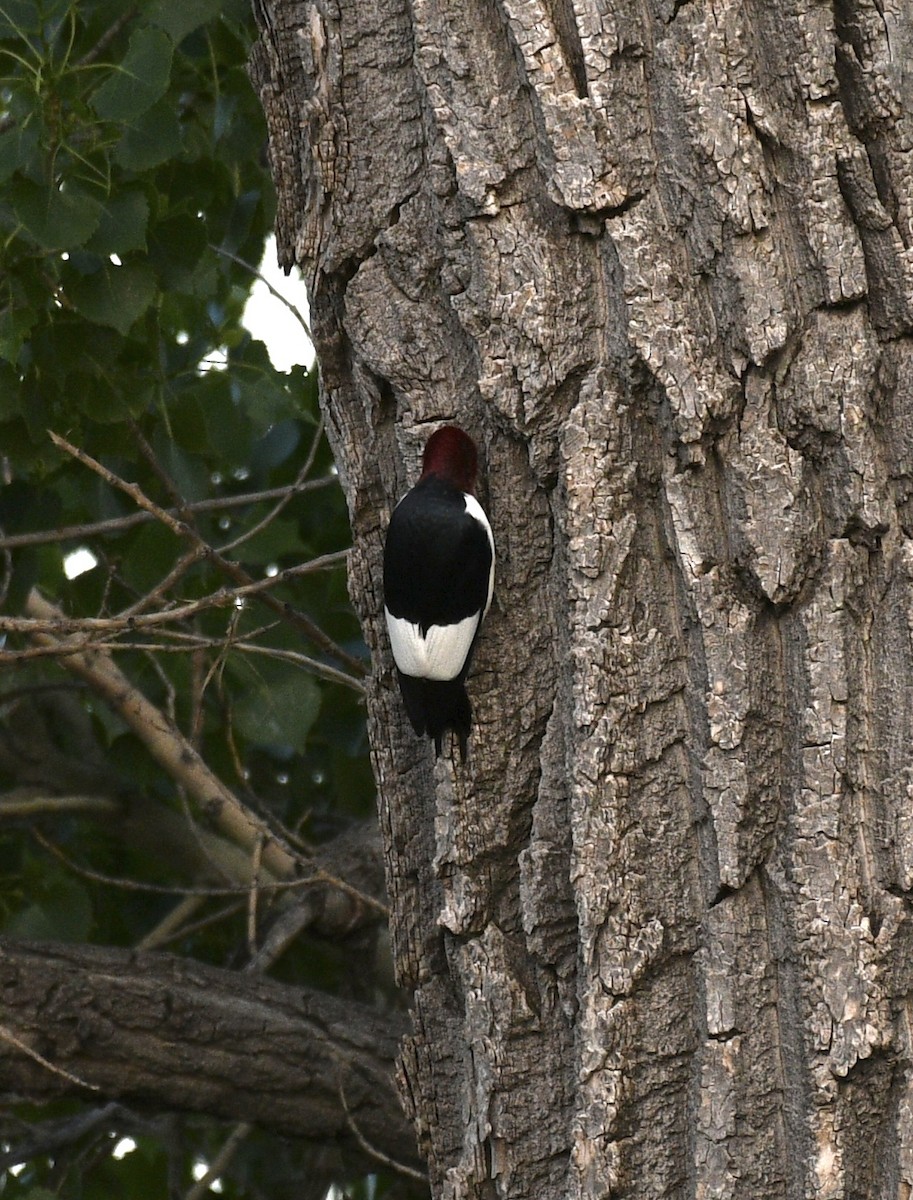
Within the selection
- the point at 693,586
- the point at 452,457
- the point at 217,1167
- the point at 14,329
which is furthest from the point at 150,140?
the point at 217,1167

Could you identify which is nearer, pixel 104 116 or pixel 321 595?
pixel 104 116

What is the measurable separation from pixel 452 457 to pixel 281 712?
132 cm

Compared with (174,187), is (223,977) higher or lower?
lower

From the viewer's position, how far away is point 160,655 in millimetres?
3385

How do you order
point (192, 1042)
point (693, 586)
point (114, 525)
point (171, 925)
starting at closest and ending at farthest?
point (693, 586)
point (192, 1042)
point (114, 525)
point (171, 925)

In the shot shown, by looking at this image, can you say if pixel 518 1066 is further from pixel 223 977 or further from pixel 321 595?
pixel 321 595

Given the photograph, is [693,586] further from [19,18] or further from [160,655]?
[160,655]

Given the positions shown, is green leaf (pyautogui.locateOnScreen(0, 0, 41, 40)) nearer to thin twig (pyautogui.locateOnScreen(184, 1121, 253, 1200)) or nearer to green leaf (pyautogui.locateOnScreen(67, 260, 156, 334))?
green leaf (pyautogui.locateOnScreen(67, 260, 156, 334))

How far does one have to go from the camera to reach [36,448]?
261cm

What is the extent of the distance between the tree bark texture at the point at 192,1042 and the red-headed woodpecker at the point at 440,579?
1.31m

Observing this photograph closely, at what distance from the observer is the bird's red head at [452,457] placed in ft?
5.37

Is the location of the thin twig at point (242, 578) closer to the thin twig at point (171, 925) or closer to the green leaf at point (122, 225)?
the green leaf at point (122, 225)

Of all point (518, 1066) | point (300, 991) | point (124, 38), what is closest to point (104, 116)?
point (124, 38)

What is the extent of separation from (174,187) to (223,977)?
1577mm
